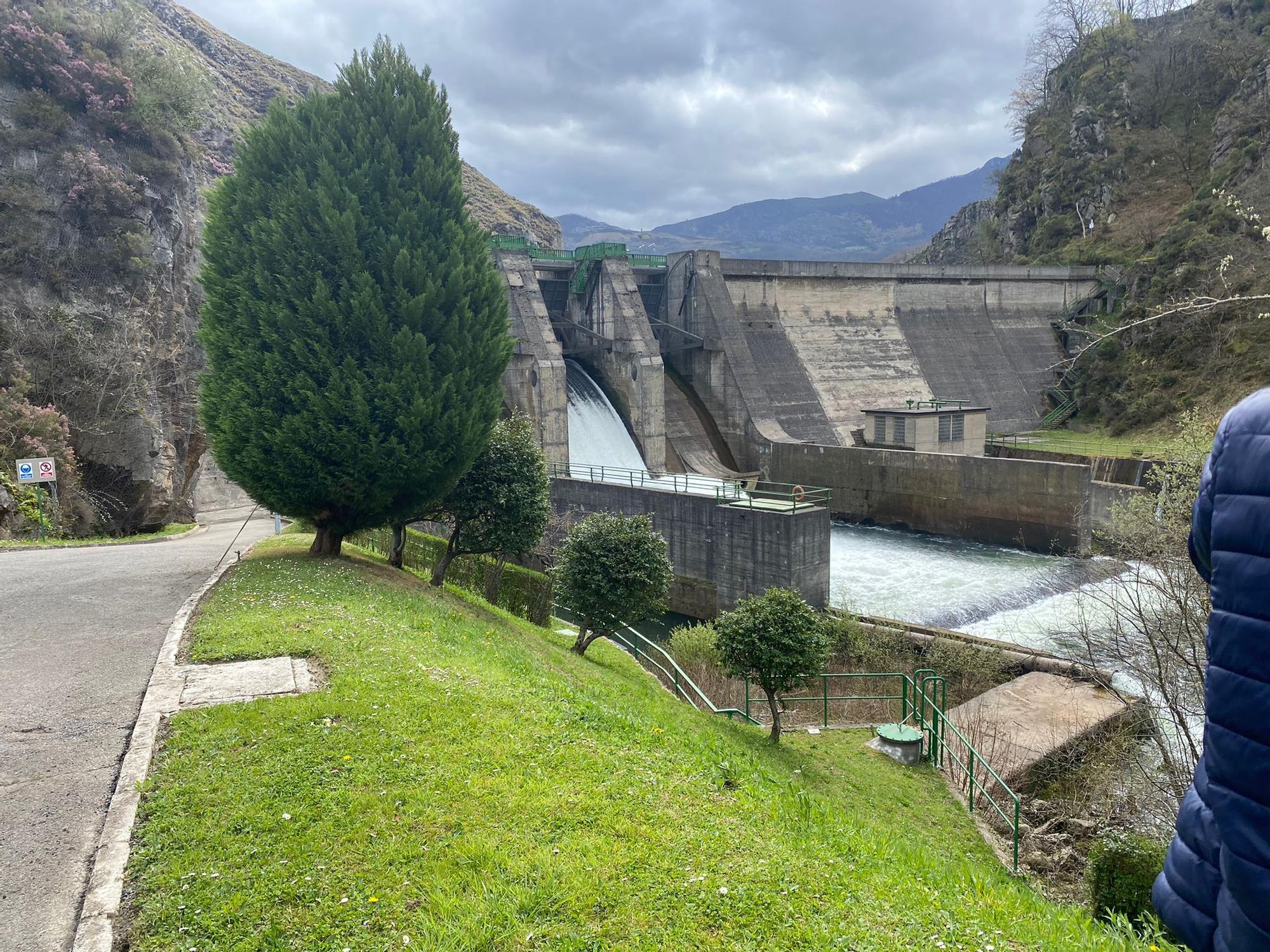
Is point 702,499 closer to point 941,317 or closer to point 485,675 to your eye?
point 485,675

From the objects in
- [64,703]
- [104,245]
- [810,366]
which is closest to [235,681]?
[64,703]

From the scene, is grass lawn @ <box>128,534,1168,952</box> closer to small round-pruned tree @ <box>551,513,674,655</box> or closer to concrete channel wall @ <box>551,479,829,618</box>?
small round-pruned tree @ <box>551,513,674,655</box>

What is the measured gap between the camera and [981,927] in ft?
13.3

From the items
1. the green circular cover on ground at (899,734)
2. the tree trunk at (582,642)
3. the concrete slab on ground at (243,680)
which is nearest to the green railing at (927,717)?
the green circular cover on ground at (899,734)

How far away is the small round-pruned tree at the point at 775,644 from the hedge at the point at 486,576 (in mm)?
7914

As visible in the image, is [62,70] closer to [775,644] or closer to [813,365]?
[775,644]

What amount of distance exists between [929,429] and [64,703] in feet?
83.0

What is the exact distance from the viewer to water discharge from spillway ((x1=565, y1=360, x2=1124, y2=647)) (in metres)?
17.8

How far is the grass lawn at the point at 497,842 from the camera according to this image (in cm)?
369

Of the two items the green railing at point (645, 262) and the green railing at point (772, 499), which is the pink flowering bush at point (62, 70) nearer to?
the green railing at point (645, 262)

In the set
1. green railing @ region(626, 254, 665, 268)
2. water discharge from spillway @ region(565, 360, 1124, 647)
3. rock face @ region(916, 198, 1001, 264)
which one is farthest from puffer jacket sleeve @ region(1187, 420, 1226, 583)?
rock face @ region(916, 198, 1001, 264)

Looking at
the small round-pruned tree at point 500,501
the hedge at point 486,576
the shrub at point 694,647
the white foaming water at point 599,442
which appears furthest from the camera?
the white foaming water at point 599,442

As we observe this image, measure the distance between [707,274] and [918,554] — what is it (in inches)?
579

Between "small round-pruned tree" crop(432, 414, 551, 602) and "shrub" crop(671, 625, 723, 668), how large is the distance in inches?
150
